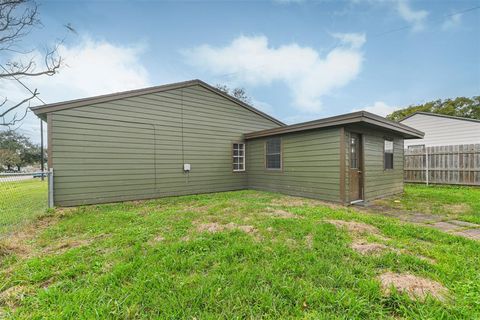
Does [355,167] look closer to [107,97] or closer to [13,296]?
[13,296]

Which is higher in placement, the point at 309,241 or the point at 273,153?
the point at 273,153

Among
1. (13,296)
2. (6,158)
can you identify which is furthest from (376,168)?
(6,158)

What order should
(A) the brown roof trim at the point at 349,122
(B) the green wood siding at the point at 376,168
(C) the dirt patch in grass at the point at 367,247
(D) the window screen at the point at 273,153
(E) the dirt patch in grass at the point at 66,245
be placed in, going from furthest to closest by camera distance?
1. (D) the window screen at the point at 273,153
2. (B) the green wood siding at the point at 376,168
3. (A) the brown roof trim at the point at 349,122
4. (E) the dirt patch in grass at the point at 66,245
5. (C) the dirt patch in grass at the point at 367,247

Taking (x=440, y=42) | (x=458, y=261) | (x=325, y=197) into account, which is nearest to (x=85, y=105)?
(x=325, y=197)

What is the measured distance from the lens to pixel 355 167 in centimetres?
590

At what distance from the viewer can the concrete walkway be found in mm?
3307

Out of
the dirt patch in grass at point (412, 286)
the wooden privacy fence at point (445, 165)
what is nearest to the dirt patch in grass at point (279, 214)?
the dirt patch in grass at point (412, 286)

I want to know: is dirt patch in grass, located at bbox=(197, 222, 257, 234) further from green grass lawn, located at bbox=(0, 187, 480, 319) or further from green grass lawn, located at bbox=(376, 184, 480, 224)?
green grass lawn, located at bbox=(376, 184, 480, 224)

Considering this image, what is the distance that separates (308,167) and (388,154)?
3168 mm

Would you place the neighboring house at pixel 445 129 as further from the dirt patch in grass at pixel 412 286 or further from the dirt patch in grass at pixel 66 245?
the dirt patch in grass at pixel 66 245

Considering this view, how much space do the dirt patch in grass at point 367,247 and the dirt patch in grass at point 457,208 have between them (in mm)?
3633

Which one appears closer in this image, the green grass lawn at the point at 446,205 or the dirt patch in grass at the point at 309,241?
the dirt patch in grass at the point at 309,241

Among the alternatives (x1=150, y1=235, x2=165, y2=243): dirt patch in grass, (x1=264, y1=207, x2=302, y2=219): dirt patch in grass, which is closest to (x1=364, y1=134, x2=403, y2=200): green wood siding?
(x1=264, y1=207, x2=302, y2=219): dirt patch in grass

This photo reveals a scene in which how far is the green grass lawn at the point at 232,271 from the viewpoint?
157 centimetres
